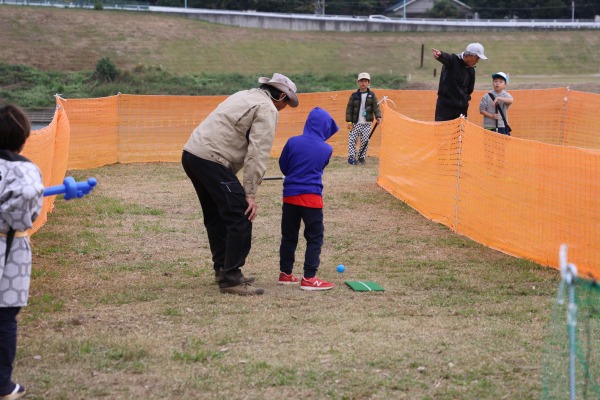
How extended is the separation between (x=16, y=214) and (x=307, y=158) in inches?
118

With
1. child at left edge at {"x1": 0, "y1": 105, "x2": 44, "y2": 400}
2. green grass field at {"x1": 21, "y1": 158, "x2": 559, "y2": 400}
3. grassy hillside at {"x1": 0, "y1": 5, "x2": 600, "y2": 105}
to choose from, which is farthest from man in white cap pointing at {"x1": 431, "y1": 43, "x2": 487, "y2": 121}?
grassy hillside at {"x1": 0, "y1": 5, "x2": 600, "y2": 105}

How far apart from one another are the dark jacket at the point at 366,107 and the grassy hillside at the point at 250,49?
2446cm

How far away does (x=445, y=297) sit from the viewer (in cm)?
691

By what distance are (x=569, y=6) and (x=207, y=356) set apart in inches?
2965

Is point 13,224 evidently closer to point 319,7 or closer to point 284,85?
point 284,85

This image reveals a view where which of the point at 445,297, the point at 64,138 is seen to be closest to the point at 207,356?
the point at 445,297

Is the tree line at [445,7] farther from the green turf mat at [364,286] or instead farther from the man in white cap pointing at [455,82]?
the green turf mat at [364,286]

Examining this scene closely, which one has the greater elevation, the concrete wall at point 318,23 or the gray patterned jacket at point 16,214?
the concrete wall at point 318,23

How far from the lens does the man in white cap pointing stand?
35.6 ft

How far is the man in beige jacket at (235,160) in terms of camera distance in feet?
22.0

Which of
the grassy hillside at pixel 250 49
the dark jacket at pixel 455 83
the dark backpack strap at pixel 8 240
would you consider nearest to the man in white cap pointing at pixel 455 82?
the dark jacket at pixel 455 83

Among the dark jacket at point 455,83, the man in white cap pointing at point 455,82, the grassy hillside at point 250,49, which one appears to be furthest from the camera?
the grassy hillside at point 250,49

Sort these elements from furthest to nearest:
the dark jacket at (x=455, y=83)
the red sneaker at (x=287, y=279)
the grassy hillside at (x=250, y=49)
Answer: the grassy hillside at (x=250, y=49) → the dark jacket at (x=455, y=83) → the red sneaker at (x=287, y=279)

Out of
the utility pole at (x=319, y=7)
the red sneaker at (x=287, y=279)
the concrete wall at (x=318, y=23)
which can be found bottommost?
the red sneaker at (x=287, y=279)
